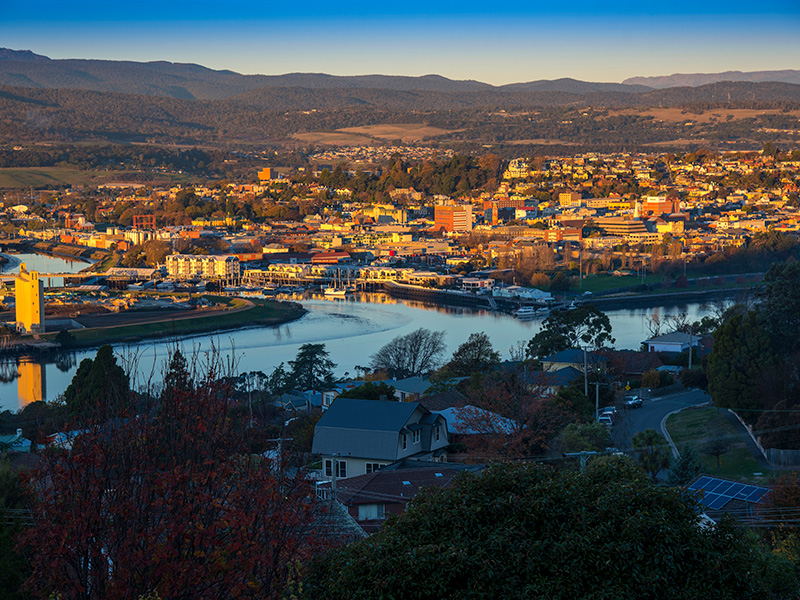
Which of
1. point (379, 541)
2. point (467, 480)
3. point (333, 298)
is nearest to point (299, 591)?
point (379, 541)

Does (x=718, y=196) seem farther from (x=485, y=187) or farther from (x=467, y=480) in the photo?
(x=467, y=480)

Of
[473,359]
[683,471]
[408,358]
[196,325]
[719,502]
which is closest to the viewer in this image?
[719,502]

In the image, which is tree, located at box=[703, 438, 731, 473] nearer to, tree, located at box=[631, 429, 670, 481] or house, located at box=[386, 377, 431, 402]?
tree, located at box=[631, 429, 670, 481]

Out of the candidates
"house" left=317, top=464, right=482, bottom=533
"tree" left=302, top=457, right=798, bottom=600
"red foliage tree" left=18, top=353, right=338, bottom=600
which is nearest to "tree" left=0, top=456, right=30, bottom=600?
"red foliage tree" left=18, top=353, right=338, bottom=600

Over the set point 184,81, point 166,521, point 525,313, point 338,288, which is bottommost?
point 338,288

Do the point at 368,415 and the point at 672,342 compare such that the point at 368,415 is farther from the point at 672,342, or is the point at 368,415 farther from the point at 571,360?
the point at 672,342

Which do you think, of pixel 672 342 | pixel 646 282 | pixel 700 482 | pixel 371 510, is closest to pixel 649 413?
pixel 700 482
